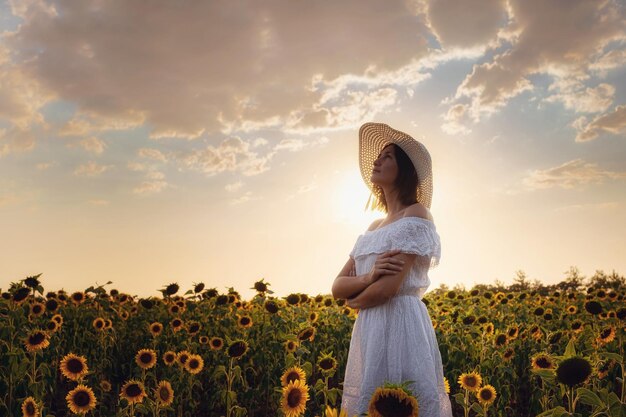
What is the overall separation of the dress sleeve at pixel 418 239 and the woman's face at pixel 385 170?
468 millimetres

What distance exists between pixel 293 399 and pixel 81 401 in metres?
1.77

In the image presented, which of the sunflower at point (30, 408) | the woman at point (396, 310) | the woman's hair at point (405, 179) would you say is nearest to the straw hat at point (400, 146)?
the woman's hair at point (405, 179)

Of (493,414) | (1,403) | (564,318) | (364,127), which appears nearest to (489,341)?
(493,414)

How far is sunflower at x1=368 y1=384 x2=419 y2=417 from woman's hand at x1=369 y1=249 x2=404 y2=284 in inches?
67.2

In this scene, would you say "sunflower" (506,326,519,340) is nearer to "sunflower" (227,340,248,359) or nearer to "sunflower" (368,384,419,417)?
"sunflower" (227,340,248,359)

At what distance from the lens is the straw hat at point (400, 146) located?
3.91 m

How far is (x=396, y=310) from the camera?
3438mm

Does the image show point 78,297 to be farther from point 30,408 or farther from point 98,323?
point 30,408

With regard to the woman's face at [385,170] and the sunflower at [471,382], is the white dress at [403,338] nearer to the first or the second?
the woman's face at [385,170]

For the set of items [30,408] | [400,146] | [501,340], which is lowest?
[30,408]

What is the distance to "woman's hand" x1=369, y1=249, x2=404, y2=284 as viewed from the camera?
3.27 meters

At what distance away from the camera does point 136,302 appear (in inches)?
356

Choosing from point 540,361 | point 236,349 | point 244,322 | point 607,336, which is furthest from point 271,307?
point 607,336

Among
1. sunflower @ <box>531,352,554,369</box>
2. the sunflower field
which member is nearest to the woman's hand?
the sunflower field
